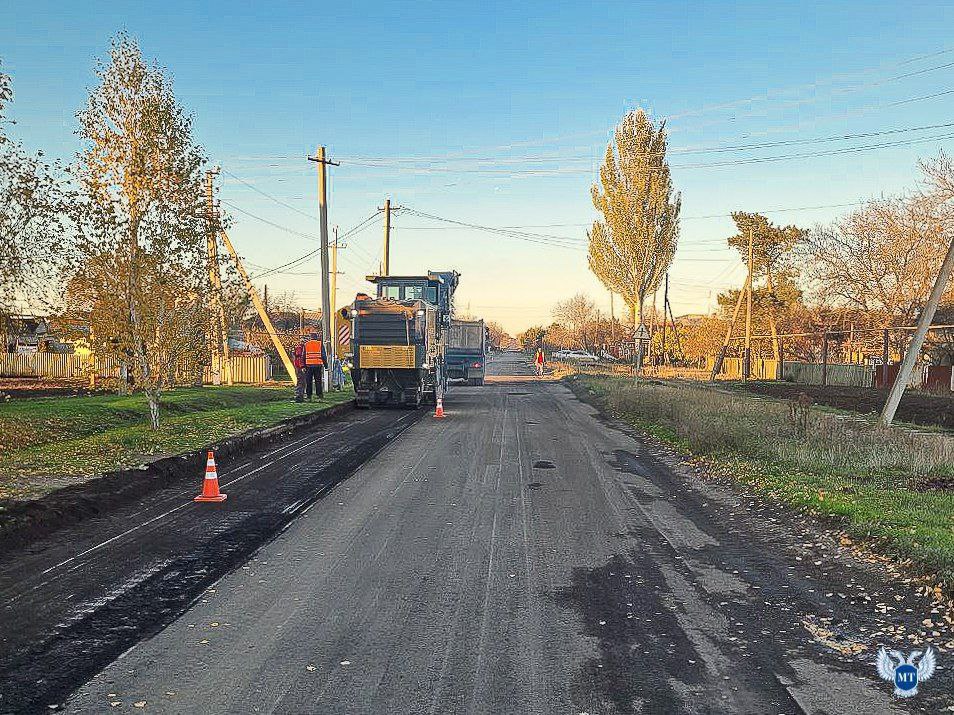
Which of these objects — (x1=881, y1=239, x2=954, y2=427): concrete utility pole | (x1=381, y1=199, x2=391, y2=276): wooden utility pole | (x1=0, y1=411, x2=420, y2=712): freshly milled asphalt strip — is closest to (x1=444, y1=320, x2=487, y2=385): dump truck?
(x1=381, y1=199, x2=391, y2=276): wooden utility pole

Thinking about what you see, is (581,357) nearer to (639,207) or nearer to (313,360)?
(639,207)

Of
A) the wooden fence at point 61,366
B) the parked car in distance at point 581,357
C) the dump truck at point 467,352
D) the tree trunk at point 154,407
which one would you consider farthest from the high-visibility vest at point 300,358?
the parked car in distance at point 581,357

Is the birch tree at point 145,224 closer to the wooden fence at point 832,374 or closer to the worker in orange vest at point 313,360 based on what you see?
the worker in orange vest at point 313,360

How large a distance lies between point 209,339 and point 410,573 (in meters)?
10.8

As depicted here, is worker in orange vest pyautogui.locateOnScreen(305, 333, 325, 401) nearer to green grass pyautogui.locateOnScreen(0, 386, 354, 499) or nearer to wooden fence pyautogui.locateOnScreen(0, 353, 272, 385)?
green grass pyautogui.locateOnScreen(0, 386, 354, 499)

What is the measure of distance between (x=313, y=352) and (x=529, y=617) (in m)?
19.0

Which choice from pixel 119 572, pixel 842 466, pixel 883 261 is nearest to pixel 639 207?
pixel 883 261

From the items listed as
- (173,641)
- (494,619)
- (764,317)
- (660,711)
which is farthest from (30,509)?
(764,317)

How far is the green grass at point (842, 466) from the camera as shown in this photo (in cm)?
783

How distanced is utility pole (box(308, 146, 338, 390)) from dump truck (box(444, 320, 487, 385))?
939 cm

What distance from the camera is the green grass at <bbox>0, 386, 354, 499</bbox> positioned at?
35.2ft

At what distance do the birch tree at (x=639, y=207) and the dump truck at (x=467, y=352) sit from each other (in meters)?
12.5

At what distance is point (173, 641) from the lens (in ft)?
17.3

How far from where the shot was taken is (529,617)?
19.1 ft
